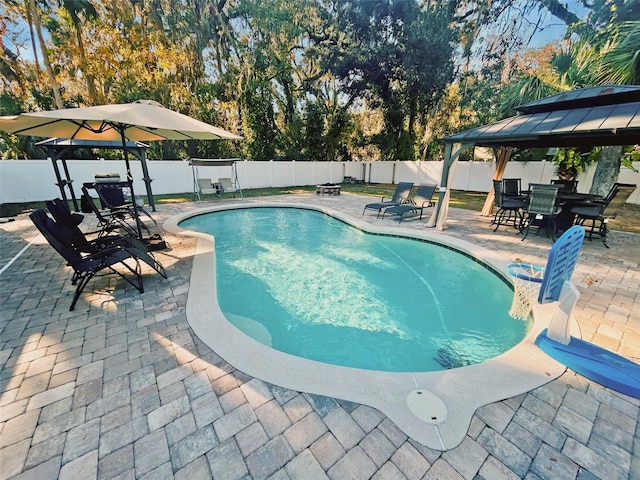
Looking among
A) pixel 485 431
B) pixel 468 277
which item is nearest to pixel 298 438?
pixel 485 431

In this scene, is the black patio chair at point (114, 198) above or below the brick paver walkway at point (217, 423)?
above

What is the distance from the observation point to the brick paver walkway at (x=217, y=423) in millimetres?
1473

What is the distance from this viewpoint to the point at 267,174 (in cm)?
1545

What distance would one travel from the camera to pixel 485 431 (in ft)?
5.50

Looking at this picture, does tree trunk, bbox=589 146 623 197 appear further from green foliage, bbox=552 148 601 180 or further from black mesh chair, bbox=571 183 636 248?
black mesh chair, bbox=571 183 636 248

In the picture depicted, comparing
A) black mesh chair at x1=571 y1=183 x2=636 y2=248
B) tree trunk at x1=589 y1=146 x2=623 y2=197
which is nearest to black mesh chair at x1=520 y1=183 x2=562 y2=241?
black mesh chair at x1=571 y1=183 x2=636 y2=248

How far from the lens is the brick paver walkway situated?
58.0 inches

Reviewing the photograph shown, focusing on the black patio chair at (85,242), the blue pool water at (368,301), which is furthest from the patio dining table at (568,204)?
the black patio chair at (85,242)

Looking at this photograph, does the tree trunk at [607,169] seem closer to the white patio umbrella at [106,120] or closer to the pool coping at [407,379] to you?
the pool coping at [407,379]

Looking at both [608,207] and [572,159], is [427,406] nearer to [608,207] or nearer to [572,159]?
[608,207]

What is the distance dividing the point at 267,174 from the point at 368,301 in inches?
508

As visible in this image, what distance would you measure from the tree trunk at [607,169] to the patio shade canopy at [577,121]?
9.22 ft

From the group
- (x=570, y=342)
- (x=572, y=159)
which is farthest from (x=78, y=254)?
(x=572, y=159)

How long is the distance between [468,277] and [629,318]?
77.2 inches
